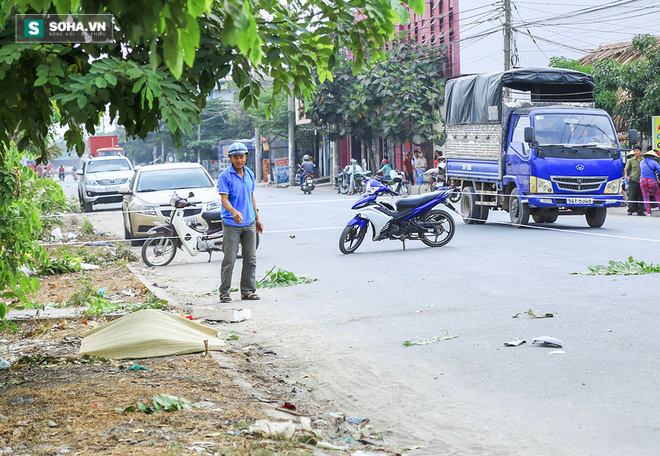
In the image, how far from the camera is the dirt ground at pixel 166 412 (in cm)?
442

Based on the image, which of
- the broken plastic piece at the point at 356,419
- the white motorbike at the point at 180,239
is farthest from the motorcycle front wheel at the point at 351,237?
the broken plastic piece at the point at 356,419

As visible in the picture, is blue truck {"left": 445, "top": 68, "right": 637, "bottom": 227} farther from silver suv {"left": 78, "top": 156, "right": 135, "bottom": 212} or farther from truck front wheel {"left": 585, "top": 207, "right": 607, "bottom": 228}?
silver suv {"left": 78, "top": 156, "right": 135, "bottom": 212}

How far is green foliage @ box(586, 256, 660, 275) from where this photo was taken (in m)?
10.7

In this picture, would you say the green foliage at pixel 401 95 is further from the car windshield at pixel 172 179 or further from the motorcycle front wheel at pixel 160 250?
the motorcycle front wheel at pixel 160 250

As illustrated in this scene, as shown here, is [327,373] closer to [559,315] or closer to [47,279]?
[559,315]

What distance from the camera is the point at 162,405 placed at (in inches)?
201

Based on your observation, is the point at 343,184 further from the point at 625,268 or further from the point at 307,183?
the point at 625,268

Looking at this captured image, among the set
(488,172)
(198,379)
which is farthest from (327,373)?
(488,172)

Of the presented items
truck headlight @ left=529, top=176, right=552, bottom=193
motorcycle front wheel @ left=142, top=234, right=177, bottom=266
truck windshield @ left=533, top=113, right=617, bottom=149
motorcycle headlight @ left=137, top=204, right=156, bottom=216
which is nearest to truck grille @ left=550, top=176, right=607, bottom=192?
truck headlight @ left=529, top=176, right=552, bottom=193

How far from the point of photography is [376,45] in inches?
219

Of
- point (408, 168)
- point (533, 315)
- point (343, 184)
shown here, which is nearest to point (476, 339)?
point (533, 315)

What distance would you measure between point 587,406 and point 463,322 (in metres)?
2.92

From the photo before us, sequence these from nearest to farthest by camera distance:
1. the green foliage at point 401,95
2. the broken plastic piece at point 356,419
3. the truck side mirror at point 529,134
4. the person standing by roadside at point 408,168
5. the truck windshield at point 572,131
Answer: the broken plastic piece at point 356,419, the truck side mirror at point 529,134, the truck windshield at point 572,131, the green foliage at point 401,95, the person standing by roadside at point 408,168

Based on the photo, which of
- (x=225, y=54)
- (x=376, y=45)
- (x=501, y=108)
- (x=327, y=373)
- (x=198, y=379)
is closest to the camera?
(x=225, y=54)
